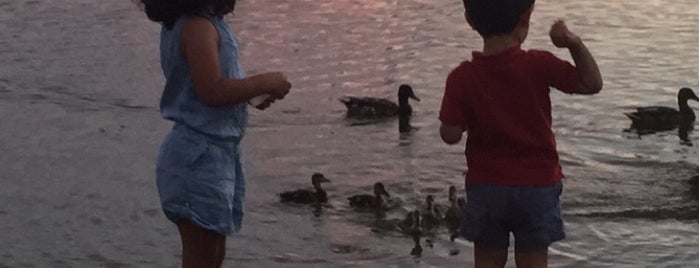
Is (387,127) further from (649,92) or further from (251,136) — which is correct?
(649,92)

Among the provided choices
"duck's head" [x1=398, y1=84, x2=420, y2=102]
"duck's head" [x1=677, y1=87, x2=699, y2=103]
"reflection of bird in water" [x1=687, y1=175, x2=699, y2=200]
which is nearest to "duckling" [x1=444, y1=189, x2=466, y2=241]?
"reflection of bird in water" [x1=687, y1=175, x2=699, y2=200]

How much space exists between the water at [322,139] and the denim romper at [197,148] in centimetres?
280

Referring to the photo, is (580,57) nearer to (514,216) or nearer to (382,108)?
(514,216)

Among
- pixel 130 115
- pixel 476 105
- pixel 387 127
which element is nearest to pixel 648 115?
pixel 387 127

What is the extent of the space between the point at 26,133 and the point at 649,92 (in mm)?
5518

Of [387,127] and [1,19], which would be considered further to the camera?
[1,19]

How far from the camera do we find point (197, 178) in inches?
193

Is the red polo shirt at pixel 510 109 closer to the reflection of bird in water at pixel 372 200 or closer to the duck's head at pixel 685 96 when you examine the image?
the reflection of bird in water at pixel 372 200

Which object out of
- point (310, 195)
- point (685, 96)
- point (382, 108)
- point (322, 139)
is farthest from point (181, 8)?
point (685, 96)

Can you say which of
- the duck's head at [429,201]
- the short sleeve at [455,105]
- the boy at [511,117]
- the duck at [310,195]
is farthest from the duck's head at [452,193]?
the short sleeve at [455,105]

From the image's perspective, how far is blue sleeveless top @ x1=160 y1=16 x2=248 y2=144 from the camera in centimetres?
489

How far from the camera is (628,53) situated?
14.4 meters

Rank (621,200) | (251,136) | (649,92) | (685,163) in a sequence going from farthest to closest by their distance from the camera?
(649,92) → (251,136) → (685,163) → (621,200)

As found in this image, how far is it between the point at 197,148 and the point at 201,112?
0.13 meters
